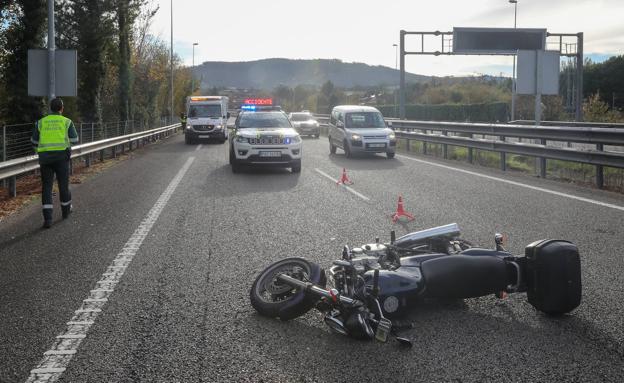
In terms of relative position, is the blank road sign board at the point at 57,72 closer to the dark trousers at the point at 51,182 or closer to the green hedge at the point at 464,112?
the dark trousers at the point at 51,182

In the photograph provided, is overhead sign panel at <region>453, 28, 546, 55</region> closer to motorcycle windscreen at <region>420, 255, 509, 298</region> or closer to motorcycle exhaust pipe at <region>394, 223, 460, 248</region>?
motorcycle exhaust pipe at <region>394, 223, 460, 248</region>

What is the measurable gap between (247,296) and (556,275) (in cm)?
243

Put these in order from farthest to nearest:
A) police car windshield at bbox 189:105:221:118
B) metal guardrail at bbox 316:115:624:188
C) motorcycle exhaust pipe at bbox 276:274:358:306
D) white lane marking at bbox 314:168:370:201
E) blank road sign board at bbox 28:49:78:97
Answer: police car windshield at bbox 189:105:221:118
blank road sign board at bbox 28:49:78:97
metal guardrail at bbox 316:115:624:188
white lane marking at bbox 314:168:370:201
motorcycle exhaust pipe at bbox 276:274:358:306

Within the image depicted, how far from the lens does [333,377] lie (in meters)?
3.78

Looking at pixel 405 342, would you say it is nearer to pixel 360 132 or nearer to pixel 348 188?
pixel 348 188

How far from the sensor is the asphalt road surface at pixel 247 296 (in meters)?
3.96

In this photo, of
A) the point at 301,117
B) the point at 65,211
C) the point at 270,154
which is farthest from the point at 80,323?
the point at 301,117

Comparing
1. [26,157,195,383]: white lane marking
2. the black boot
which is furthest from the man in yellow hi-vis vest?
[26,157,195,383]: white lane marking

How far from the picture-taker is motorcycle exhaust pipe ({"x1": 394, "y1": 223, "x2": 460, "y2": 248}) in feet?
17.5

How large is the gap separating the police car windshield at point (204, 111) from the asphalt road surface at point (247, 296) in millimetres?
21989

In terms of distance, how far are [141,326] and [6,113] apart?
59.4ft

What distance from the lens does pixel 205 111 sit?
1346 inches

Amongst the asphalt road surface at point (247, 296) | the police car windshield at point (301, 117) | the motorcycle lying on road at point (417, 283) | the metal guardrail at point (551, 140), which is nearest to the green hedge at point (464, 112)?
the police car windshield at point (301, 117)

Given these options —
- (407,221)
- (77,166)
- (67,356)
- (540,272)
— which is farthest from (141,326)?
(77,166)
